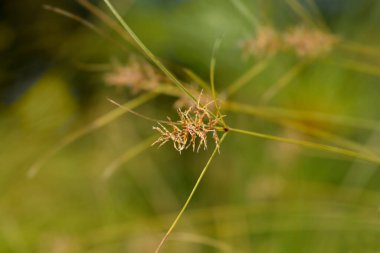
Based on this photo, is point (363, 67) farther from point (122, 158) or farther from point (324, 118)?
point (122, 158)

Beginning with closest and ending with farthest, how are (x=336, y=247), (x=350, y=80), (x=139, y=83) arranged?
(x=139, y=83), (x=336, y=247), (x=350, y=80)

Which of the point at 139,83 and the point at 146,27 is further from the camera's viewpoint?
the point at 146,27

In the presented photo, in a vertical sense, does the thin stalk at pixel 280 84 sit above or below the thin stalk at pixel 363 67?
above

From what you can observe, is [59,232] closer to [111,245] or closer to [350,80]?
[111,245]

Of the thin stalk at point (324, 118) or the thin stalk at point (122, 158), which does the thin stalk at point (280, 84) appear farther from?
the thin stalk at point (122, 158)

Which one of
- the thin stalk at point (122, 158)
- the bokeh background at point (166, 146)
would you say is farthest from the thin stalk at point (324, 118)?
the thin stalk at point (122, 158)

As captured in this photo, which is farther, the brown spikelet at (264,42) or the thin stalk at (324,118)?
the thin stalk at (324,118)

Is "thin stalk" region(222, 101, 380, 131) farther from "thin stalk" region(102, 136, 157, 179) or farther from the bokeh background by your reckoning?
"thin stalk" region(102, 136, 157, 179)

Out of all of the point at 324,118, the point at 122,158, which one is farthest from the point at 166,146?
the point at 324,118

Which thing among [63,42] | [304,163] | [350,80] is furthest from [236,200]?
[63,42]
